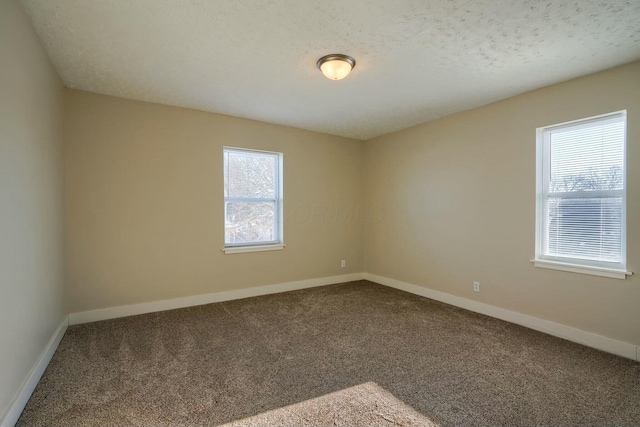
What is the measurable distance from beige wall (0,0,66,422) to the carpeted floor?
0.35 m

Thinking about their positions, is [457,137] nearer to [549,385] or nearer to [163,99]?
[549,385]

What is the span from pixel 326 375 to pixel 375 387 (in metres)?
0.38

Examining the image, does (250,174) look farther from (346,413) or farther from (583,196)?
(583,196)

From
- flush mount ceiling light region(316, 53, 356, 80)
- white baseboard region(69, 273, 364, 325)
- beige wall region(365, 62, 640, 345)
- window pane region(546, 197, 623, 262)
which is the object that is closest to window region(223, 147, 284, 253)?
white baseboard region(69, 273, 364, 325)

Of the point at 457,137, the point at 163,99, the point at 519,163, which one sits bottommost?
the point at 519,163

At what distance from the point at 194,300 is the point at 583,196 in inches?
177

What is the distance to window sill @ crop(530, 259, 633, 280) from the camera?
280cm

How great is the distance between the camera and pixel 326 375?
2.43m

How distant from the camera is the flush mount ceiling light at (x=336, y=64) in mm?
2623

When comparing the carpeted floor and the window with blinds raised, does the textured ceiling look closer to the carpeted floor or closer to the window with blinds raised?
the window with blinds raised

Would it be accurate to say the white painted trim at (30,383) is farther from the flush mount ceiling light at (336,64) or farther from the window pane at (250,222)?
the flush mount ceiling light at (336,64)

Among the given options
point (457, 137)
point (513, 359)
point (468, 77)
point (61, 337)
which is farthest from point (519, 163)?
point (61, 337)

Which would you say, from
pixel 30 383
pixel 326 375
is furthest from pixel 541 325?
pixel 30 383

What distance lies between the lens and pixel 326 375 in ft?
7.98
